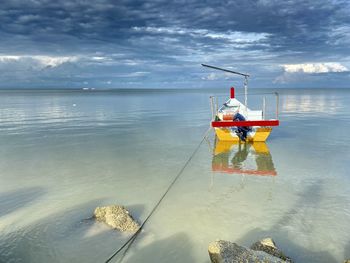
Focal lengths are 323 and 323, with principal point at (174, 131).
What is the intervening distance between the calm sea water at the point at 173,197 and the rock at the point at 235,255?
3.35 feet

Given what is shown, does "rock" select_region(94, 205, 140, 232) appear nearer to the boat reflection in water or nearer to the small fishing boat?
the boat reflection in water

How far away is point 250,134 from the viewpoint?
875 inches

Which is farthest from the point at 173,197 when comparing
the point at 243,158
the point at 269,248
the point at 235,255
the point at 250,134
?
the point at 250,134

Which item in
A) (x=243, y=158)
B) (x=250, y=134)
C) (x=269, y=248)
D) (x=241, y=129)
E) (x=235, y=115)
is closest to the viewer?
(x=269, y=248)

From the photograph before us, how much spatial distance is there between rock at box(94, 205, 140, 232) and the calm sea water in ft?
0.77

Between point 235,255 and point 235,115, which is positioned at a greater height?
point 235,115

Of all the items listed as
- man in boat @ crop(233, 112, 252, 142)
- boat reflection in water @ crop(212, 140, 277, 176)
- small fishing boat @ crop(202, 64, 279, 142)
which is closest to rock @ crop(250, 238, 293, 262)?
boat reflection in water @ crop(212, 140, 277, 176)

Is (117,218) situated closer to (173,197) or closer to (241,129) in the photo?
(173,197)

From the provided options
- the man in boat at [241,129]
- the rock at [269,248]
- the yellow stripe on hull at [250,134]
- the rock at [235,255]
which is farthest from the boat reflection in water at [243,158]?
the rock at [235,255]

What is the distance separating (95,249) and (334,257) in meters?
6.10

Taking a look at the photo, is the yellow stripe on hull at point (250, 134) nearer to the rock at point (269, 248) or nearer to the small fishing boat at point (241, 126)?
the small fishing boat at point (241, 126)

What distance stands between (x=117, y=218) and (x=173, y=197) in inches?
120

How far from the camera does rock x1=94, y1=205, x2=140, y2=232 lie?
9.42 m

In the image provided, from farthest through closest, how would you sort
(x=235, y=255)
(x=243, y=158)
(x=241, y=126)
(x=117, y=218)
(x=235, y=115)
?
1. (x=235, y=115)
2. (x=241, y=126)
3. (x=243, y=158)
4. (x=117, y=218)
5. (x=235, y=255)
